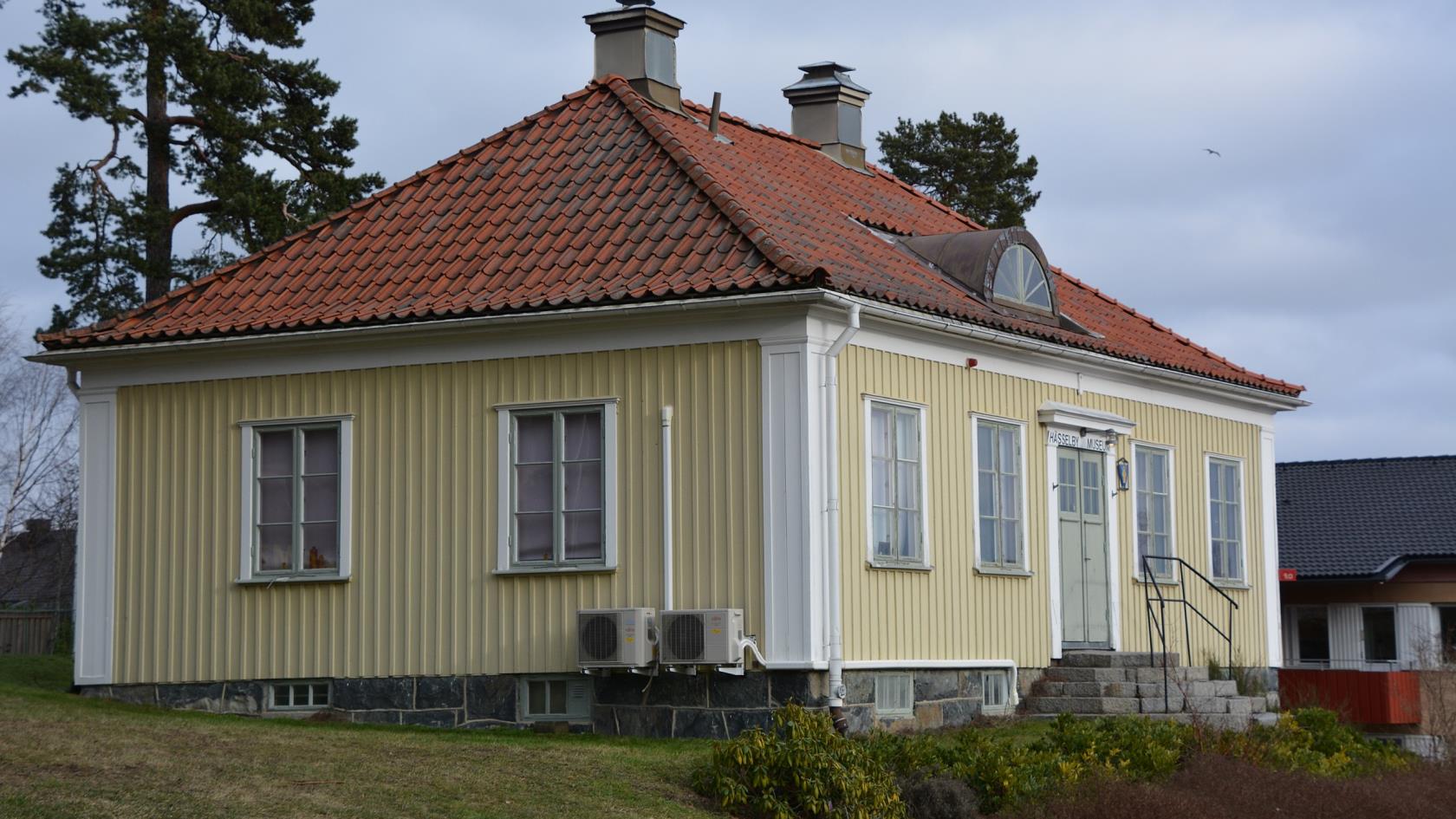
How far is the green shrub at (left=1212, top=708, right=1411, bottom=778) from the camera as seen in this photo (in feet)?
55.7

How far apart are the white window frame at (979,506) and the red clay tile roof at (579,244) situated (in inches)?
36.5

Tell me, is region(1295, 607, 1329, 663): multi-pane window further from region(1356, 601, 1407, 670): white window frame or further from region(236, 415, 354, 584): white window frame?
region(236, 415, 354, 584): white window frame

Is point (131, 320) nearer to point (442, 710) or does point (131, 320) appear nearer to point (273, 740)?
point (442, 710)

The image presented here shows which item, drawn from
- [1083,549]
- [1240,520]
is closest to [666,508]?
[1083,549]

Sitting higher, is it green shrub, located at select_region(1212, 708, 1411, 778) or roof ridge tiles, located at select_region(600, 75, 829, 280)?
roof ridge tiles, located at select_region(600, 75, 829, 280)

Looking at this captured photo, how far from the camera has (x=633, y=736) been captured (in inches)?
681

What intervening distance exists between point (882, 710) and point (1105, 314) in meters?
8.13

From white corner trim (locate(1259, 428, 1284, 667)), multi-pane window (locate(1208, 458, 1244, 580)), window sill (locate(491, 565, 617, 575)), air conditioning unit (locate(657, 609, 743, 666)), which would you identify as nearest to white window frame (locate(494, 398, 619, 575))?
window sill (locate(491, 565, 617, 575))

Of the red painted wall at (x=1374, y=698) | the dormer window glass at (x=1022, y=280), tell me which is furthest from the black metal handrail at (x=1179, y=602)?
the dormer window glass at (x=1022, y=280)

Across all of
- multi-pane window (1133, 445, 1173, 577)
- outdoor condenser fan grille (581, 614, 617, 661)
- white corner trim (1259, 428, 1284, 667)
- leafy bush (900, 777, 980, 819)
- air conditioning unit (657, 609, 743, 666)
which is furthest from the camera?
white corner trim (1259, 428, 1284, 667)

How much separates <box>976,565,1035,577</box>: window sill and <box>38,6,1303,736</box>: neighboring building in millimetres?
55

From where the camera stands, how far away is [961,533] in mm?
19344

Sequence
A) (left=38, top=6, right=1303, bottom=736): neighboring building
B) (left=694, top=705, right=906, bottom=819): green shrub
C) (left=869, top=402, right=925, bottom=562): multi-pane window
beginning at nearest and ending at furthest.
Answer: (left=694, top=705, right=906, bottom=819): green shrub
(left=38, top=6, right=1303, bottom=736): neighboring building
(left=869, top=402, right=925, bottom=562): multi-pane window

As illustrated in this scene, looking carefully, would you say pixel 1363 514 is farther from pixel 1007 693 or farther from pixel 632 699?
pixel 632 699
